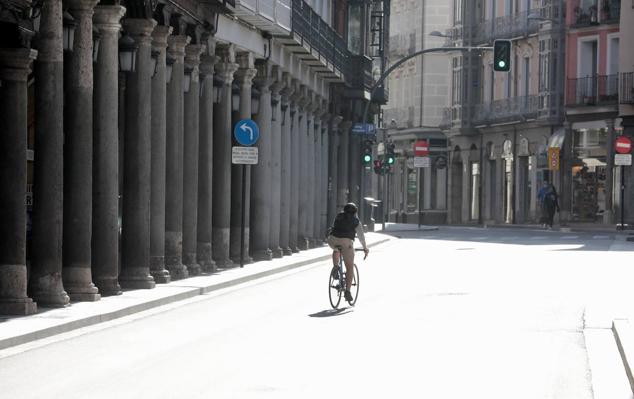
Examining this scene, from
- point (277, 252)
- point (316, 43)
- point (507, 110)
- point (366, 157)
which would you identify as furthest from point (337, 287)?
point (507, 110)

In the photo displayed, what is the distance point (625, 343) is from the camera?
15898 mm

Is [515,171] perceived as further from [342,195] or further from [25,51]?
[25,51]

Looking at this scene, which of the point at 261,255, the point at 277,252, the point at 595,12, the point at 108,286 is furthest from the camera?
the point at 595,12

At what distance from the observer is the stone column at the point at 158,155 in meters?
27.2

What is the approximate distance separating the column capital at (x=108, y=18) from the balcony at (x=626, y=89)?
44.0 metres

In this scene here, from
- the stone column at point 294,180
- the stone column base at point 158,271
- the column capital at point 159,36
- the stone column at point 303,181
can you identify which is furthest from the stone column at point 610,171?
the column capital at point 159,36

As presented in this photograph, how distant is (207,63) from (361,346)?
15.5 metres

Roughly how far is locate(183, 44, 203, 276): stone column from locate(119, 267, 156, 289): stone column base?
163 inches

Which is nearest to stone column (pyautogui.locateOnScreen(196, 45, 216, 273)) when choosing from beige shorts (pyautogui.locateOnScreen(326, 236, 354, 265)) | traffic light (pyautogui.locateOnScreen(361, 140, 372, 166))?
beige shorts (pyautogui.locateOnScreen(326, 236, 354, 265))

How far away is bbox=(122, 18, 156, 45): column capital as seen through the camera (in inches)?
1014

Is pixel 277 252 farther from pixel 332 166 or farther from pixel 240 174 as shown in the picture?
pixel 332 166

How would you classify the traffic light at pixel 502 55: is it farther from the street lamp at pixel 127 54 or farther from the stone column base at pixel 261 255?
the street lamp at pixel 127 54

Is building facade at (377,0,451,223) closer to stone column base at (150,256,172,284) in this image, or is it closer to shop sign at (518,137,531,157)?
shop sign at (518,137,531,157)

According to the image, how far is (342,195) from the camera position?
53594 mm
